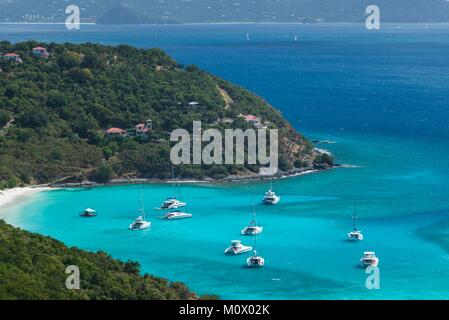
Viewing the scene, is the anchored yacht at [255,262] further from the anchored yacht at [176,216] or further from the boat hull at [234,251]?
the anchored yacht at [176,216]

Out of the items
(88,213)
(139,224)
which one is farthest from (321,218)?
(88,213)

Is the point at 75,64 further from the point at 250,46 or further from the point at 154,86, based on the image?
the point at 250,46

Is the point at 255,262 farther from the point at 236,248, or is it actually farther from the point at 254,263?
the point at 236,248

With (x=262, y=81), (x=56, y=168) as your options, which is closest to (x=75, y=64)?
(x=56, y=168)

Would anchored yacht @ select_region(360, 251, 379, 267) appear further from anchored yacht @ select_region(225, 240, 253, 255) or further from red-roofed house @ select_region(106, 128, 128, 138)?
red-roofed house @ select_region(106, 128, 128, 138)

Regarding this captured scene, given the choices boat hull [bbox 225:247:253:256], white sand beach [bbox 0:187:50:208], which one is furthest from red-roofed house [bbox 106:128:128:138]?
boat hull [bbox 225:247:253:256]

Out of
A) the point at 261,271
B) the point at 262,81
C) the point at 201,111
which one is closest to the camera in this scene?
the point at 261,271
